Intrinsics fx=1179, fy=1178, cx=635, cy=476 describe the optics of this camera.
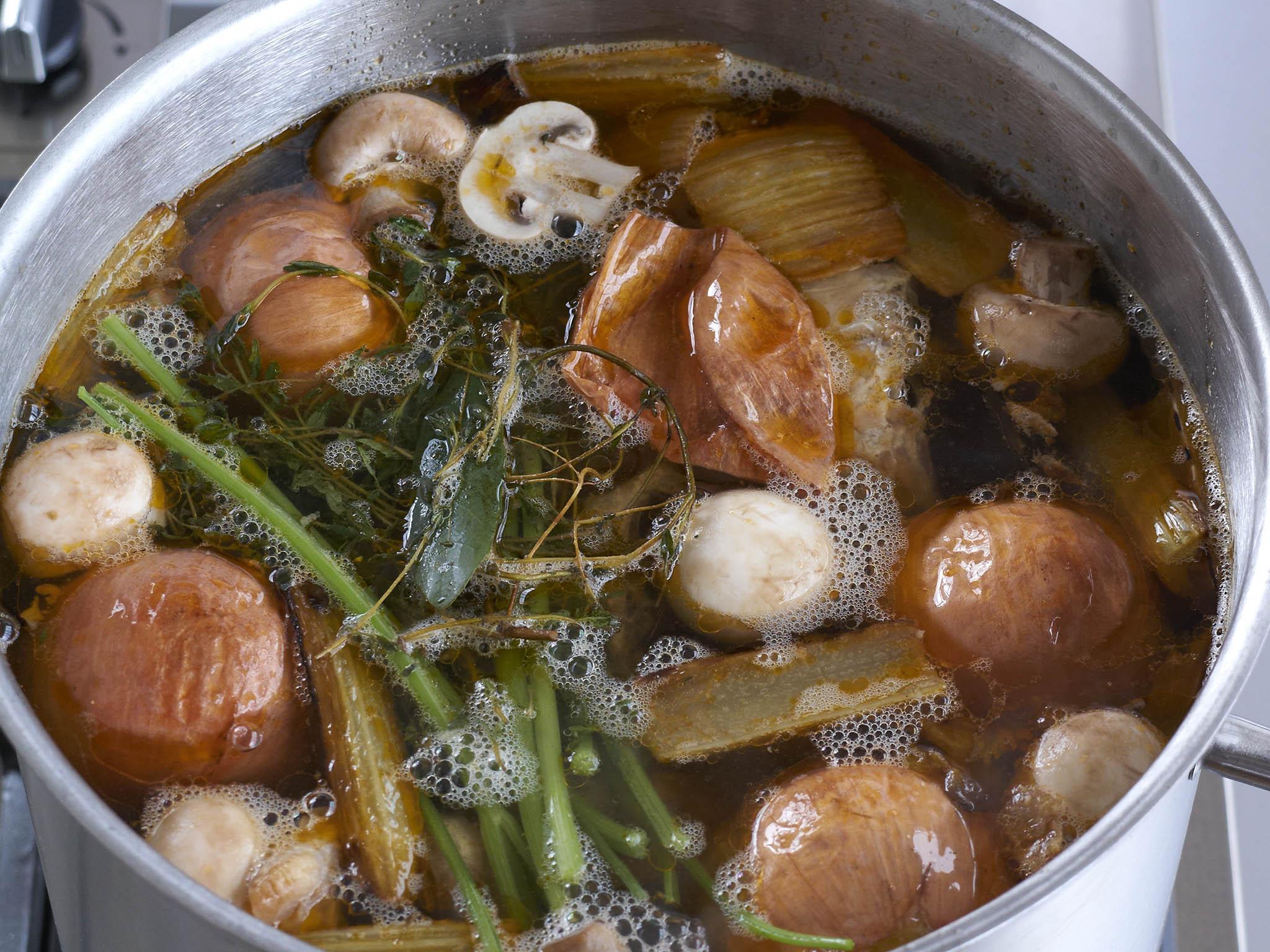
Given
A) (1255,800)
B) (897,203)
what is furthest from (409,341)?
(1255,800)

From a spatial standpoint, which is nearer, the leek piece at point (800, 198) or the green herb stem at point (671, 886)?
the green herb stem at point (671, 886)

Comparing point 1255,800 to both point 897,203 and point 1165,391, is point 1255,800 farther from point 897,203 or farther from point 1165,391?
point 897,203

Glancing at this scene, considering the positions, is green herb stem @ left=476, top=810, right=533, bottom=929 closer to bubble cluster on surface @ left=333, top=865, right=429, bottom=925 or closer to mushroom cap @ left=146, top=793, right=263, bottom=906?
bubble cluster on surface @ left=333, top=865, right=429, bottom=925

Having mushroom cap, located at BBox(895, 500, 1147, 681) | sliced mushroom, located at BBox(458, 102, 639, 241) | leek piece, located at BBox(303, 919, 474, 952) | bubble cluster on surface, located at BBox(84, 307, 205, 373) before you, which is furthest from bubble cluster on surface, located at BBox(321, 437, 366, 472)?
mushroom cap, located at BBox(895, 500, 1147, 681)

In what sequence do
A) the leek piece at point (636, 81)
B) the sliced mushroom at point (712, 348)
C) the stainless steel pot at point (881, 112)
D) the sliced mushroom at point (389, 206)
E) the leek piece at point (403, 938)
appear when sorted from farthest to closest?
the leek piece at point (636, 81)
the sliced mushroom at point (389, 206)
the sliced mushroom at point (712, 348)
the leek piece at point (403, 938)
the stainless steel pot at point (881, 112)

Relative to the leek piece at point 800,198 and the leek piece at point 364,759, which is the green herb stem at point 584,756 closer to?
the leek piece at point 364,759

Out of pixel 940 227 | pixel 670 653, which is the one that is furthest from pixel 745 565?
pixel 940 227

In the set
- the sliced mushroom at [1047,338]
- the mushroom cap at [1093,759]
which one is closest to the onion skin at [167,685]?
the mushroom cap at [1093,759]
